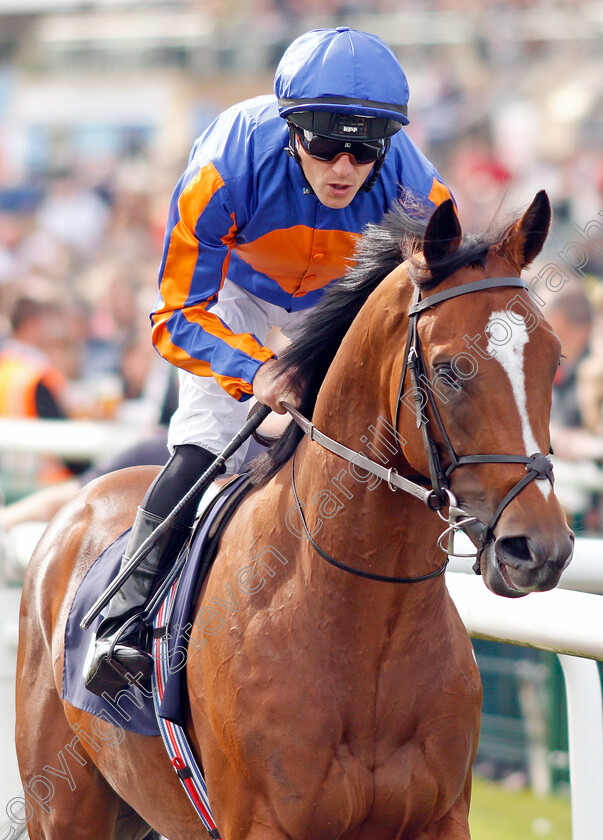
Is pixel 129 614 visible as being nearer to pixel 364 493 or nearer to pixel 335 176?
pixel 364 493

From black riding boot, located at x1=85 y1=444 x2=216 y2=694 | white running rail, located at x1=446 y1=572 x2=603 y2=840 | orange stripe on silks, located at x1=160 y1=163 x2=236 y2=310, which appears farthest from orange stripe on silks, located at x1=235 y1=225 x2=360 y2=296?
white running rail, located at x1=446 y1=572 x2=603 y2=840

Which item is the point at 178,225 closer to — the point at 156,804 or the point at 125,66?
the point at 156,804

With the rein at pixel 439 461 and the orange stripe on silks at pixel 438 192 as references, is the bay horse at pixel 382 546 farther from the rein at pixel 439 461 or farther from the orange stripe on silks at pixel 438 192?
the orange stripe on silks at pixel 438 192

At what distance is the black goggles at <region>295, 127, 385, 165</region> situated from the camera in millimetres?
2648

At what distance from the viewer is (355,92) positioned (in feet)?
8.49

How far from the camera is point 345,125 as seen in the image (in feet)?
8.54

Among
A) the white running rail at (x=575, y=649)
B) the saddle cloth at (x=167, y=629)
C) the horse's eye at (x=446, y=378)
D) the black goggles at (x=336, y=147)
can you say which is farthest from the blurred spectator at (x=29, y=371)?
the horse's eye at (x=446, y=378)

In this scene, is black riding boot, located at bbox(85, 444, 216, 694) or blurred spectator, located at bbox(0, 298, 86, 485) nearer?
black riding boot, located at bbox(85, 444, 216, 694)

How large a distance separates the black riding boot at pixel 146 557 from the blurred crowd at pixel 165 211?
3.18ft

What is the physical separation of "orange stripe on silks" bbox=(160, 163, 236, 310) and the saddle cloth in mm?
509

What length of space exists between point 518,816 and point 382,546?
10.3ft

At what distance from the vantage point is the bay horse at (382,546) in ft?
6.85

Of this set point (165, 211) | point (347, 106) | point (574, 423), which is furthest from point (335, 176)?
point (165, 211)

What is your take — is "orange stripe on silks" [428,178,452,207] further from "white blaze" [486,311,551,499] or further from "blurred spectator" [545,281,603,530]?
"blurred spectator" [545,281,603,530]
